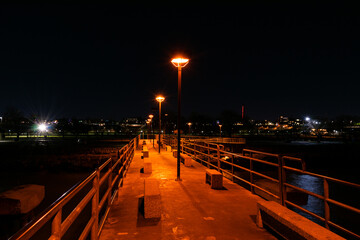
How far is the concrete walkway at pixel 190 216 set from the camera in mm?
4832

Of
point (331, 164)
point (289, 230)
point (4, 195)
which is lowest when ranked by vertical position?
point (331, 164)

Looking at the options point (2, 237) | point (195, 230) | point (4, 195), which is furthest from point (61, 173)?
point (195, 230)

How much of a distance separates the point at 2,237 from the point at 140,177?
8.03 meters

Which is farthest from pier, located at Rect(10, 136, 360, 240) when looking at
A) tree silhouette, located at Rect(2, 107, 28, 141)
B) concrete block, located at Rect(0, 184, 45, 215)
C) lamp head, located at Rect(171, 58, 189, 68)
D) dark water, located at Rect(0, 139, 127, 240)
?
tree silhouette, located at Rect(2, 107, 28, 141)

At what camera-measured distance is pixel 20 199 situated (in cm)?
938

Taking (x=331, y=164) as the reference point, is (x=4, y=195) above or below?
above

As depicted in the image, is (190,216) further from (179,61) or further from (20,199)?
(20,199)

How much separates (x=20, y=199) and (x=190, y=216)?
769 cm

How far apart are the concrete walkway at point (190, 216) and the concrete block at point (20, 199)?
432 centimetres

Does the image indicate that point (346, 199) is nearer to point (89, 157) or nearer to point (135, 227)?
point (135, 227)

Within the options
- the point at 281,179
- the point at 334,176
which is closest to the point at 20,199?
the point at 281,179

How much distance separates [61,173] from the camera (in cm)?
3114

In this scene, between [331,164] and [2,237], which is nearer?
[2,237]

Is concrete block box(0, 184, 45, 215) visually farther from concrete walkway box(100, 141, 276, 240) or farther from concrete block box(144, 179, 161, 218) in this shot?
concrete block box(144, 179, 161, 218)
